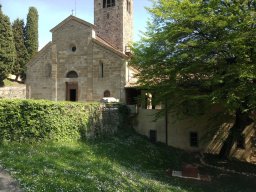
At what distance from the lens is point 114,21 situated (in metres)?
37.4

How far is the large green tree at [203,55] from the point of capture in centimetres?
1568

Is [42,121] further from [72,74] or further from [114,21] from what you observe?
[114,21]

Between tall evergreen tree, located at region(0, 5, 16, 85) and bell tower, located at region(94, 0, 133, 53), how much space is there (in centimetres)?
1305

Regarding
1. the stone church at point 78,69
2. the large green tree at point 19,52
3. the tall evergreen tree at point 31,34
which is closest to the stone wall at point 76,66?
the stone church at point 78,69

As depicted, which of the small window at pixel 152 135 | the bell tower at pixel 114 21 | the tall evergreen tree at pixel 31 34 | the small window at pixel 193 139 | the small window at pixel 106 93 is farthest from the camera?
the tall evergreen tree at pixel 31 34

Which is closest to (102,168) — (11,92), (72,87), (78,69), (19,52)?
(72,87)

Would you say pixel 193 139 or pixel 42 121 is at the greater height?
pixel 42 121

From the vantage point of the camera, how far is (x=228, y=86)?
54.3 feet

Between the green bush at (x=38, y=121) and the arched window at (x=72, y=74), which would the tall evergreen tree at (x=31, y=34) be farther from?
the green bush at (x=38, y=121)

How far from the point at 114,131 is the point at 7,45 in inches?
1000

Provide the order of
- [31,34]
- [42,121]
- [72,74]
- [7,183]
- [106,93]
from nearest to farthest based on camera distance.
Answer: [7,183], [42,121], [106,93], [72,74], [31,34]

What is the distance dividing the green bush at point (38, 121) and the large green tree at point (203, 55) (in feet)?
19.9

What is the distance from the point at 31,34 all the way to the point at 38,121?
115 ft

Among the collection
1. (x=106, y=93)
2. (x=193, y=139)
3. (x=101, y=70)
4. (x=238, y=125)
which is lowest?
(x=193, y=139)
